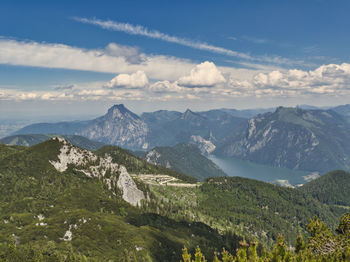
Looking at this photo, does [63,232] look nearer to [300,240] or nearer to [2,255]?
[2,255]

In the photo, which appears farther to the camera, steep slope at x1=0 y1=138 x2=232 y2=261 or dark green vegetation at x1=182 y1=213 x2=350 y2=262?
steep slope at x1=0 y1=138 x2=232 y2=261

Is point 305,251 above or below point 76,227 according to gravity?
above

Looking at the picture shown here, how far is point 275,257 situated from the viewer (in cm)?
3916

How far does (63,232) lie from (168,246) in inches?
2525

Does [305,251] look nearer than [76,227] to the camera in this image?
Yes

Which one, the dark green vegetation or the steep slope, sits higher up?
the dark green vegetation

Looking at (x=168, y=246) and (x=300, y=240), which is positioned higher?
(x=300, y=240)

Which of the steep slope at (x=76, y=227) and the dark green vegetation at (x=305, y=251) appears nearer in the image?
the dark green vegetation at (x=305, y=251)

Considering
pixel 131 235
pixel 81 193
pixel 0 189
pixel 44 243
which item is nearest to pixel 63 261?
pixel 44 243

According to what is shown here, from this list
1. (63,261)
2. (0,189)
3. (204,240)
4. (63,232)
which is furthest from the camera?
(204,240)

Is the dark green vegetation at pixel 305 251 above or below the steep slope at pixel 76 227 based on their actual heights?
above

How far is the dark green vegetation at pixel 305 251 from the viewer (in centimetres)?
3456

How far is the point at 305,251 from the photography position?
48.5 metres

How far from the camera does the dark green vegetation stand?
3456cm
